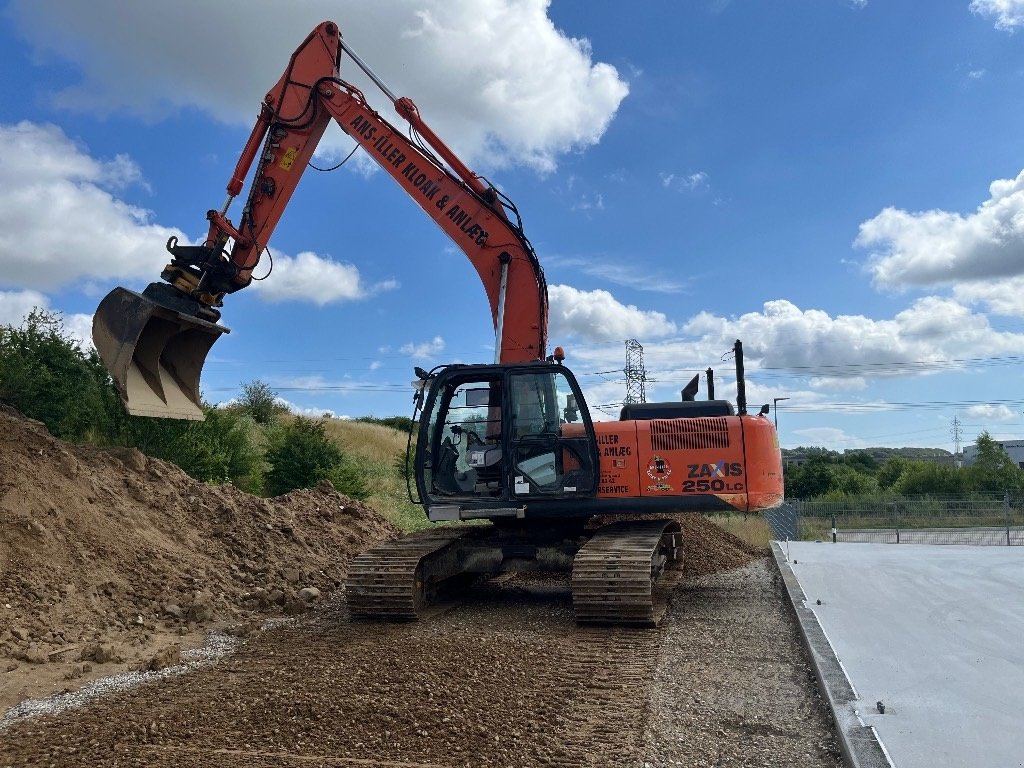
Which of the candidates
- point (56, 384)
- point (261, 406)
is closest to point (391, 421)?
point (261, 406)

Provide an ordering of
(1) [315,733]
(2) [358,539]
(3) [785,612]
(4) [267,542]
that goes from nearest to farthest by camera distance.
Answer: (1) [315,733]
(3) [785,612]
(4) [267,542]
(2) [358,539]

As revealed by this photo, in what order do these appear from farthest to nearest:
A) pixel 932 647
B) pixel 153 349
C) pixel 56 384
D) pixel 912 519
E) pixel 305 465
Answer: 1. pixel 912 519
2. pixel 305 465
3. pixel 56 384
4. pixel 153 349
5. pixel 932 647

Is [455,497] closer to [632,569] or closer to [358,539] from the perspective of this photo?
[632,569]

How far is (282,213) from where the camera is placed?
31.1ft

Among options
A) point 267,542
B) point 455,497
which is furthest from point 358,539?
point 455,497

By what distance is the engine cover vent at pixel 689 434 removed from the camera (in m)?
8.33

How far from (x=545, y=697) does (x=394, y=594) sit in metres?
3.00

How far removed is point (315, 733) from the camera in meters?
4.36

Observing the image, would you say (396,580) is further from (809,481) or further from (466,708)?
(809,481)

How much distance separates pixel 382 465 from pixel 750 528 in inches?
549

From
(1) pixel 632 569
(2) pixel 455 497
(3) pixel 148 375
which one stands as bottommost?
(1) pixel 632 569

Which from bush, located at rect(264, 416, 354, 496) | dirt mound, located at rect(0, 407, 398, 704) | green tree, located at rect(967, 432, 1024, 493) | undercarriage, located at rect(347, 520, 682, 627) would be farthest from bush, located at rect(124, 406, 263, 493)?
green tree, located at rect(967, 432, 1024, 493)

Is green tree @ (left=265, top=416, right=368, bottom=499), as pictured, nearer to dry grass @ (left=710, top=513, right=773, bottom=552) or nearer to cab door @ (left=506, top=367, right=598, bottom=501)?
dry grass @ (left=710, top=513, right=773, bottom=552)

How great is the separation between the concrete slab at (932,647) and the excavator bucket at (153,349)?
6.81 m
